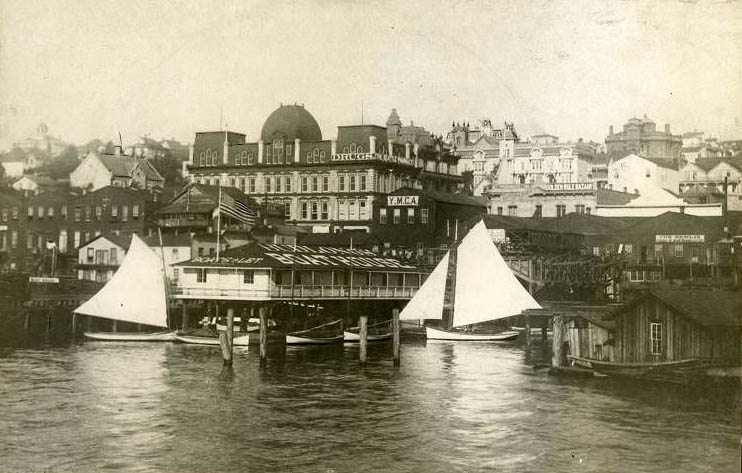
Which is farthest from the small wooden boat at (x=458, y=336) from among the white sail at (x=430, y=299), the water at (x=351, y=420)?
the water at (x=351, y=420)

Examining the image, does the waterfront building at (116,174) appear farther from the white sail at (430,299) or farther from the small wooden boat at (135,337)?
the white sail at (430,299)

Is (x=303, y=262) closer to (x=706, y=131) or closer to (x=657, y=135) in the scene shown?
(x=657, y=135)

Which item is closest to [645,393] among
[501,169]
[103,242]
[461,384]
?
[461,384]

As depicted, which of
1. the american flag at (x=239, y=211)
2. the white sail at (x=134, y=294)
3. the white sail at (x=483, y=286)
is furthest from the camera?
the american flag at (x=239, y=211)

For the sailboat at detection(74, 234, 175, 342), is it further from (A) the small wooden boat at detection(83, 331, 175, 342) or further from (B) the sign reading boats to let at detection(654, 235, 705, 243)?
(B) the sign reading boats to let at detection(654, 235, 705, 243)

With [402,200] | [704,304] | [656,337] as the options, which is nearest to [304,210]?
[402,200]

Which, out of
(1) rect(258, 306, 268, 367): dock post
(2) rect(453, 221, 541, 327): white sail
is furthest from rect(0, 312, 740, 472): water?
(2) rect(453, 221, 541, 327): white sail

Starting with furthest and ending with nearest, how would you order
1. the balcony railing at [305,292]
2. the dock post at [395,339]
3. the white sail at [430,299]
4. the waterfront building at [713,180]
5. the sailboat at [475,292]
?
1. the balcony railing at [305,292]
2. the white sail at [430,299]
3. the sailboat at [475,292]
4. the dock post at [395,339]
5. the waterfront building at [713,180]
